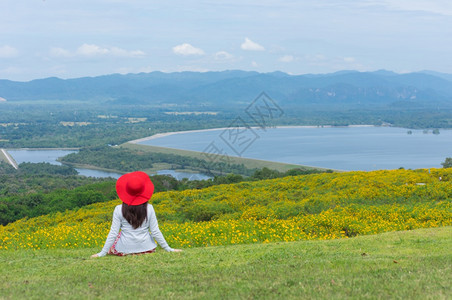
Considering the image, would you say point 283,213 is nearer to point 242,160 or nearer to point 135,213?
point 135,213

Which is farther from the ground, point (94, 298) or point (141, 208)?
point (141, 208)

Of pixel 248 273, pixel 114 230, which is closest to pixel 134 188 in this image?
pixel 114 230

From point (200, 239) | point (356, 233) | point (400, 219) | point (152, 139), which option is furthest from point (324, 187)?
point (152, 139)

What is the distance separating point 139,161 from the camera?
9325cm

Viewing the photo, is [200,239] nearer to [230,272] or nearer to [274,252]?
[274,252]

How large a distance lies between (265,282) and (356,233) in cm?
668

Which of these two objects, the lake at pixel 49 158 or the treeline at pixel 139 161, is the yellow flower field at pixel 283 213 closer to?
the treeline at pixel 139 161

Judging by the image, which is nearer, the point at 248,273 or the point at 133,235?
the point at 248,273

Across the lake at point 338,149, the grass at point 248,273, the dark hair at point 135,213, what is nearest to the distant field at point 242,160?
the lake at point 338,149

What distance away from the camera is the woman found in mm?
7293

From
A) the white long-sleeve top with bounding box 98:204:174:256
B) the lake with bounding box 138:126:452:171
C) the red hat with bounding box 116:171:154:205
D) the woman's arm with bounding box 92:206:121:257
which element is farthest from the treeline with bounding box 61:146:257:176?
the red hat with bounding box 116:171:154:205

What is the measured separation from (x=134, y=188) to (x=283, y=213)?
9.03 meters

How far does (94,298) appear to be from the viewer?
18.3 ft

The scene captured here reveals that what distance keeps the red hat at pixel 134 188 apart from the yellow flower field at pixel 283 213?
3.42 metres
